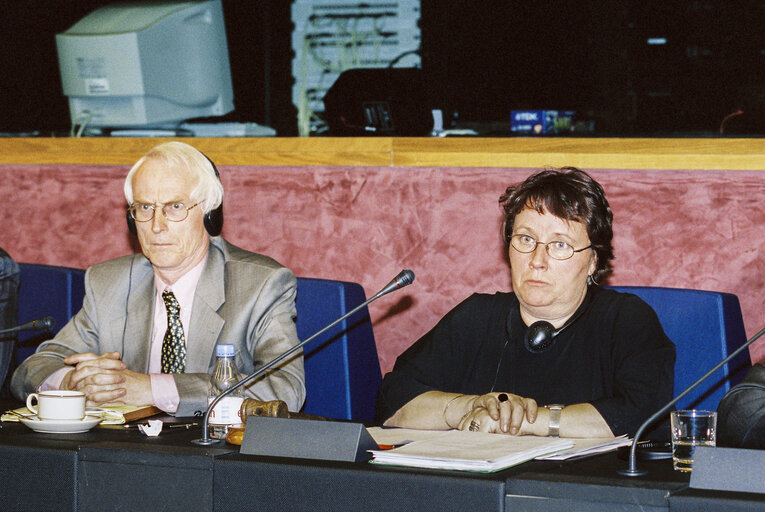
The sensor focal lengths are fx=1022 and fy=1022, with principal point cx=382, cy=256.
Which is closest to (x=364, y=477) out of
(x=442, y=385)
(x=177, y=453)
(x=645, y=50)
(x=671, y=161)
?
(x=177, y=453)

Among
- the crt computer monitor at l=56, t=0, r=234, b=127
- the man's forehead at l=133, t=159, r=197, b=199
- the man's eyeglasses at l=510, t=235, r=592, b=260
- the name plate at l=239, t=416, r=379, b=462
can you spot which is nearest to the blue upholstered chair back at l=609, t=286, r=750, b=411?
the man's eyeglasses at l=510, t=235, r=592, b=260

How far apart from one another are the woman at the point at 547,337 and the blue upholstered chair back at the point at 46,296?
1.08 meters

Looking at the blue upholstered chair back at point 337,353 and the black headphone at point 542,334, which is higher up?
the black headphone at point 542,334

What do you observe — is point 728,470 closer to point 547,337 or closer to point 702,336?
point 547,337

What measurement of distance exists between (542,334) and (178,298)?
2.73ft

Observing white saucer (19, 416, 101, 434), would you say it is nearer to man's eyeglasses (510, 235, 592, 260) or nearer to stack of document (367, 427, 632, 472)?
stack of document (367, 427, 632, 472)

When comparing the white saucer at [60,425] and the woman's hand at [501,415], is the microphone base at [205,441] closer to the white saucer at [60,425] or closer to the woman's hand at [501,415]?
the white saucer at [60,425]

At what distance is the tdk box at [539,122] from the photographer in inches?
143

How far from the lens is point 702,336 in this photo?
2.11 meters

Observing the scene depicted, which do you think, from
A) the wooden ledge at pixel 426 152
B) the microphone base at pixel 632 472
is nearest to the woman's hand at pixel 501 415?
the microphone base at pixel 632 472

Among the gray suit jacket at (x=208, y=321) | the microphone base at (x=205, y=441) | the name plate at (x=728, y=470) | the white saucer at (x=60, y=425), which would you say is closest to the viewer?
the name plate at (x=728, y=470)

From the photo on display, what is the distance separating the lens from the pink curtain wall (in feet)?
7.68

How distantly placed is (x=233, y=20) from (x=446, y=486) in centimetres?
492

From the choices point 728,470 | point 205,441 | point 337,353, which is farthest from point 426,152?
point 728,470
